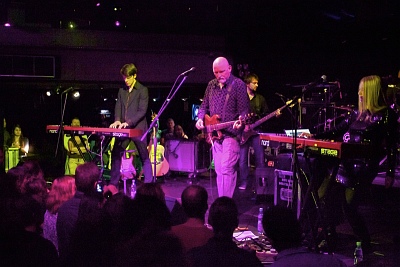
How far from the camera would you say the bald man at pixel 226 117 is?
6.77m

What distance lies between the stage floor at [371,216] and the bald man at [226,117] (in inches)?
26.4

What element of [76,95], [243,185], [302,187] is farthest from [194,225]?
[76,95]

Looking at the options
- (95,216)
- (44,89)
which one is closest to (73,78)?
(44,89)

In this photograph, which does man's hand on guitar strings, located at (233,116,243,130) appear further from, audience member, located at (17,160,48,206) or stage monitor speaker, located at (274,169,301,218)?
audience member, located at (17,160,48,206)

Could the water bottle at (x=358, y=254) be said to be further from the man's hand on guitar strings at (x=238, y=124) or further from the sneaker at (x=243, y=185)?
the sneaker at (x=243, y=185)

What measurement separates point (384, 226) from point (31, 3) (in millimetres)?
10719

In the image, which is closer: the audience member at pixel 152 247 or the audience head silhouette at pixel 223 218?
the audience member at pixel 152 247

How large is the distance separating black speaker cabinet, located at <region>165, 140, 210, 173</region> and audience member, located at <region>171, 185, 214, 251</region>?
7.22m

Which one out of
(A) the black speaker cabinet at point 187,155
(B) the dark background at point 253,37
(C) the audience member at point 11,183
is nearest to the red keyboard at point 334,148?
(C) the audience member at point 11,183

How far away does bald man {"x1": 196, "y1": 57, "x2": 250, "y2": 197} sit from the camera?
267 inches

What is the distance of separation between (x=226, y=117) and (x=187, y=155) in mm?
4589

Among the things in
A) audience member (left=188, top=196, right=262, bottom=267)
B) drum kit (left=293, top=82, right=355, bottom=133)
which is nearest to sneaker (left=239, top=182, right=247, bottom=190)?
drum kit (left=293, top=82, right=355, bottom=133)

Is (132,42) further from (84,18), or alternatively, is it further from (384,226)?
(384,226)

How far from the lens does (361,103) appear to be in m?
5.67
